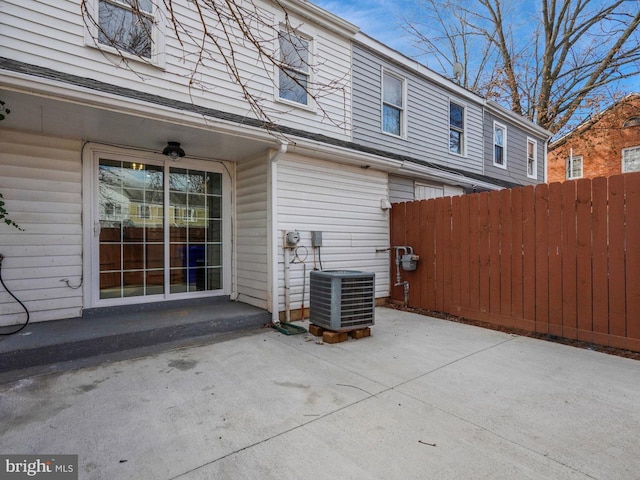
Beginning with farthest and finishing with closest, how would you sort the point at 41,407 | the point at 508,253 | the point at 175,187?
the point at 175,187
the point at 508,253
the point at 41,407

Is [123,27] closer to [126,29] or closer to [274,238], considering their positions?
[126,29]

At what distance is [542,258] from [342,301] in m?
2.71

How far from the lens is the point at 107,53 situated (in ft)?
12.4

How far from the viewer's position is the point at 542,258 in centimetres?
→ 436

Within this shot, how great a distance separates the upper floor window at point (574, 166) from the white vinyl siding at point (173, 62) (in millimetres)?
16910

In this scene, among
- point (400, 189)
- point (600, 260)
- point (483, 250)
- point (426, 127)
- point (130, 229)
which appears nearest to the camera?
point (600, 260)

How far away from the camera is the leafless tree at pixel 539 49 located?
13.4 m

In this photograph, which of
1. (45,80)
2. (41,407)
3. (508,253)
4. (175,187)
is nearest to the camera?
(41,407)

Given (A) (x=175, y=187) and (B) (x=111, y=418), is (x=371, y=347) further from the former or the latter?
(A) (x=175, y=187)

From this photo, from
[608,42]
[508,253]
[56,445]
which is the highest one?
[608,42]

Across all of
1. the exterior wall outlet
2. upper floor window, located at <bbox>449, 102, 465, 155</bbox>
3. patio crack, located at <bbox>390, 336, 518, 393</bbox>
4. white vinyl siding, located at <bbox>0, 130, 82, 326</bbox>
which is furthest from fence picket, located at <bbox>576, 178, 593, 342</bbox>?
white vinyl siding, located at <bbox>0, 130, 82, 326</bbox>

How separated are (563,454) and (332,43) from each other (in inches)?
252

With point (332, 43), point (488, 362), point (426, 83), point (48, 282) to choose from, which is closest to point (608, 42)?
point (426, 83)

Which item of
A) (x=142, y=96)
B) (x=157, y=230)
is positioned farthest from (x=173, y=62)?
(x=157, y=230)
